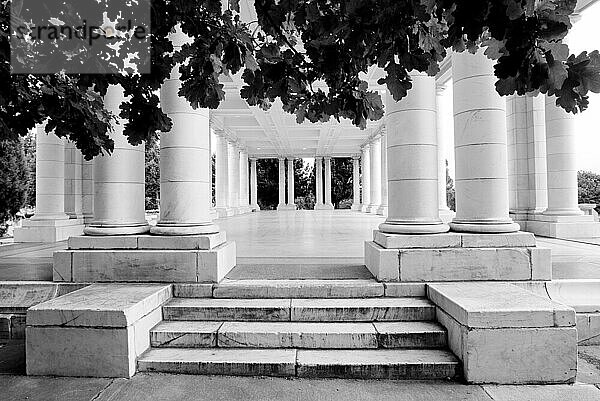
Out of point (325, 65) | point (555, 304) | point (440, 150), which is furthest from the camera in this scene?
point (440, 150)

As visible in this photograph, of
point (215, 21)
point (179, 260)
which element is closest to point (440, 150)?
point (179, 260)

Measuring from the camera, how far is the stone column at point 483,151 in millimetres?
7254

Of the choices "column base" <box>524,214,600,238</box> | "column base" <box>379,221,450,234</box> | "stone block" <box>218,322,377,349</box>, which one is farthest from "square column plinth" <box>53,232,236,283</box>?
"column base" <box>524,214,600,238</box>

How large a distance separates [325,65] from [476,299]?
423 centimetres

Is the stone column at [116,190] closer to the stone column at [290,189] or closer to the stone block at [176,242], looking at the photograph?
the stone block at [176,242]

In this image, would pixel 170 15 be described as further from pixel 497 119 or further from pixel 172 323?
pixel 497 119

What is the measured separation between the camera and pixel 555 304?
17.5 feet

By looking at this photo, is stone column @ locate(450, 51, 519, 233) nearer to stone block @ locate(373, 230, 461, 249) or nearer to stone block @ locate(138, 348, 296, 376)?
stone block @ locate(373, 230, 461, 249)

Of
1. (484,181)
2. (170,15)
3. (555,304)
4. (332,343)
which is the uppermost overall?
(170,15)

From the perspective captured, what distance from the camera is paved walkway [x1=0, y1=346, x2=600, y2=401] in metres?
4.68

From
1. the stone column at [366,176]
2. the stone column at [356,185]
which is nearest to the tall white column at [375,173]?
the stone column at [366,176]

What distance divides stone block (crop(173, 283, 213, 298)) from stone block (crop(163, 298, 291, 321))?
0.84ft

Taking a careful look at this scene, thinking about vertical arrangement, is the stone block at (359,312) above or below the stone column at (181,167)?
below

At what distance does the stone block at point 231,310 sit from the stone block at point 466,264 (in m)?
2.05
